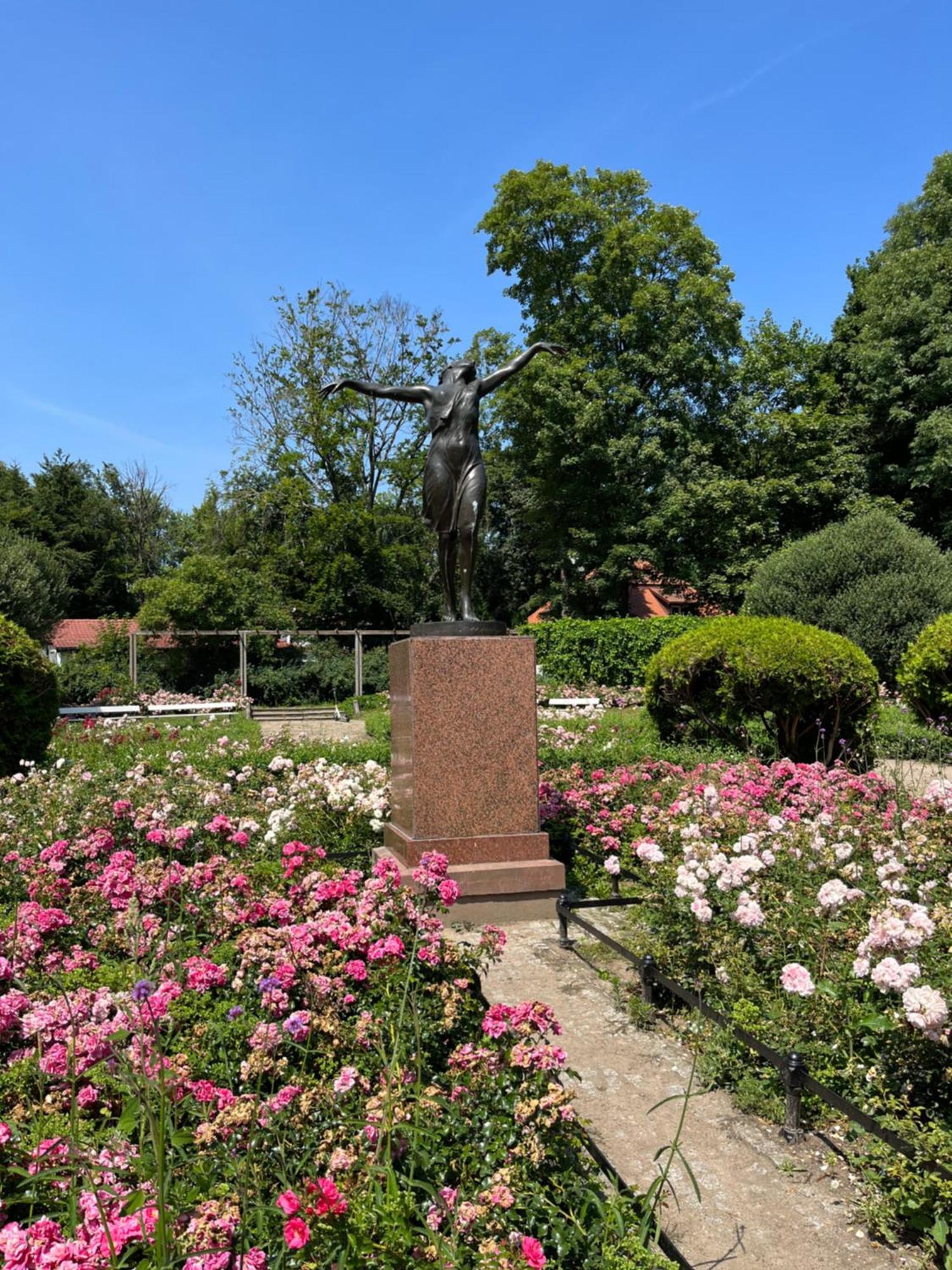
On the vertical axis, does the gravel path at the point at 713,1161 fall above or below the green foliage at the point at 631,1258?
below

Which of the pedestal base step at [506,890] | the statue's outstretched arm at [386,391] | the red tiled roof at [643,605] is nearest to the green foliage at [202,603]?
the red tiled roof at [643,605]

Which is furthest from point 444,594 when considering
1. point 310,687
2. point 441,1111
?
point 310,687

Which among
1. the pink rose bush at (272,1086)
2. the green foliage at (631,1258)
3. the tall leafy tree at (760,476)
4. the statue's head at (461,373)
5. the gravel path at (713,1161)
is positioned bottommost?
the gravel path at (713,1161)

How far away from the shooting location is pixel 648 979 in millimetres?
3785

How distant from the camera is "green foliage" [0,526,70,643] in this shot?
79.5ft

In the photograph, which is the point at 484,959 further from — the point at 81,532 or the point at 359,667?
the point at 81,532

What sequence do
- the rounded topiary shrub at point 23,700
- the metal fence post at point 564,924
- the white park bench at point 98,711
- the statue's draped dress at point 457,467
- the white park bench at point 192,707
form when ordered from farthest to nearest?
the white park bench at point 192,707
the white park bench at point 98,711
the rounded topiary shrub at point 23,700
the statue's draped dress at point 457,467
the metal fence post at point 564,924

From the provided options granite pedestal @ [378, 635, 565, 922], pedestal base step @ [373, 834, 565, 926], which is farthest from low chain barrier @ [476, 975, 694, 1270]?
granite pedestal @ [378, 635, 565, 922]

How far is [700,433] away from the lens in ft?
78.6

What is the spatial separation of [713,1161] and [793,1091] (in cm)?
33

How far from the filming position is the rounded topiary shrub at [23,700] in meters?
8.99

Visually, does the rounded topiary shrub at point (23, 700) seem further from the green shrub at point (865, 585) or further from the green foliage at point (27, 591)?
the green foliage at point (27, 591)

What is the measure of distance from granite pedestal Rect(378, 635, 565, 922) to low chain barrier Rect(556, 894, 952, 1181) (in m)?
0.70

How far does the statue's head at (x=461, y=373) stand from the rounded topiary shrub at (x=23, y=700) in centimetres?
580
